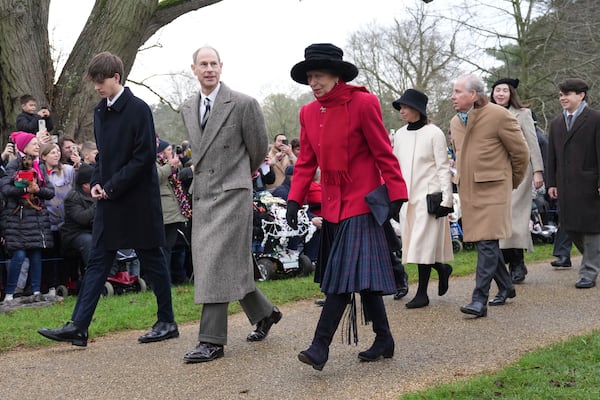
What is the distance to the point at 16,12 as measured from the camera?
12203 millimetres

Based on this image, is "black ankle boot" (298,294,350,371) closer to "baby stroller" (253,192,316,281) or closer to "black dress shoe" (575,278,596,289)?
"black dress shoe" (575,278,596,289)

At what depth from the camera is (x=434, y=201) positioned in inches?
301

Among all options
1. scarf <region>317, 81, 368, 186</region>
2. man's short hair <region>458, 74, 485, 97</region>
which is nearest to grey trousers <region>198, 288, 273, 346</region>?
scarf <region>317, 81, 368, 186</region>

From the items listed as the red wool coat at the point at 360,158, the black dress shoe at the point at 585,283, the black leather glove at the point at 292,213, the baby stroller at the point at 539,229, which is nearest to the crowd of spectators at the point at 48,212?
the black leather glove at the point at 292,213

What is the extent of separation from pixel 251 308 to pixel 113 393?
1.54m

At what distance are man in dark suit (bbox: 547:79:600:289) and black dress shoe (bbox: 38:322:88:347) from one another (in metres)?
5.34

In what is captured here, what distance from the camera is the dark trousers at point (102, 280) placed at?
20.6ft

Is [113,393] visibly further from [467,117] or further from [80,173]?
[80,173]

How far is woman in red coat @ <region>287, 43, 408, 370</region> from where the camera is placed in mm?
5254

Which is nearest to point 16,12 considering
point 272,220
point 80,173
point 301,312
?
point 80,173

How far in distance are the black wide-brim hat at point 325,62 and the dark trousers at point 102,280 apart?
2083 millimetres

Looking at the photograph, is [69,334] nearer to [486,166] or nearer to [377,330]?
[377,330]

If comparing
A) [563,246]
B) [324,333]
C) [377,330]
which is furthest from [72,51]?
[324,333]

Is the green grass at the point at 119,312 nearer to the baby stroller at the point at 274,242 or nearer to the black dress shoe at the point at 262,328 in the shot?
the baby stroller at the point at 274,242
